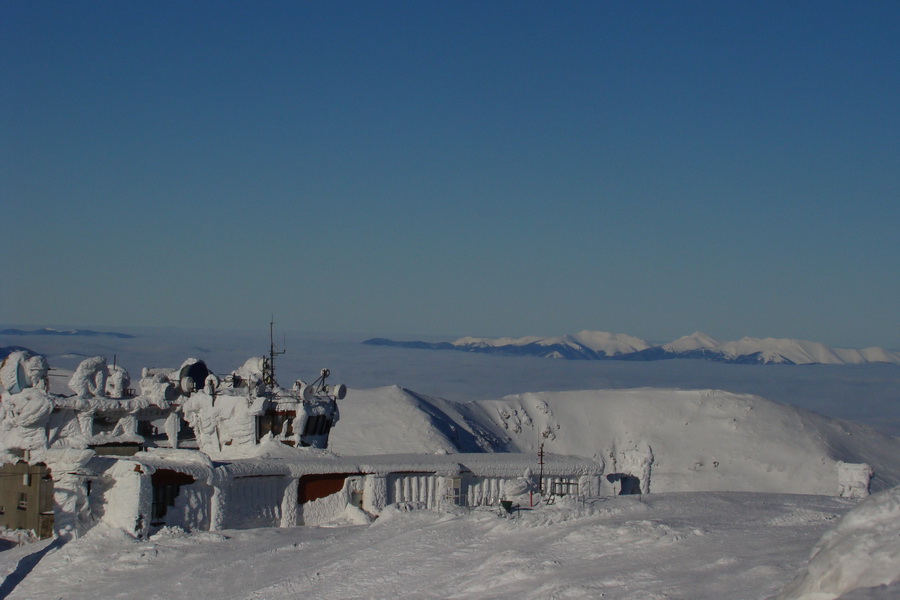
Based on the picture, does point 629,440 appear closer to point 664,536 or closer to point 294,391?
point 294,391

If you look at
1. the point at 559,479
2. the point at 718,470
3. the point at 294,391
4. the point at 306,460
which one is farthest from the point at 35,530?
the point at 718,470

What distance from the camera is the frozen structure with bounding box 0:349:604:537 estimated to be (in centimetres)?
2811

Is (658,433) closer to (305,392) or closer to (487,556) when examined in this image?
(305,392)

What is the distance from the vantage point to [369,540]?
68.7 feet

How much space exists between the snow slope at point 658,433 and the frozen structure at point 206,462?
16.0 meters

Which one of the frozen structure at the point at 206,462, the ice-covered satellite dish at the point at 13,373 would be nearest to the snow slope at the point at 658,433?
the frozen structure at the point at 206,462

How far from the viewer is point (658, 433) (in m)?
66.6

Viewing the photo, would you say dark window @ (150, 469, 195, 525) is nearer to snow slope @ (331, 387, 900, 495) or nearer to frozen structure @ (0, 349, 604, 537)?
frozen structure @ (0, 349, 604, 537)

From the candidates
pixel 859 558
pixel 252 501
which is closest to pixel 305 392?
pixel 252 501

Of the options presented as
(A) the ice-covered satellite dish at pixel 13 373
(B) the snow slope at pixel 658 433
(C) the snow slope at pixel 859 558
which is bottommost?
(B) the snow slope at pixel 658 433

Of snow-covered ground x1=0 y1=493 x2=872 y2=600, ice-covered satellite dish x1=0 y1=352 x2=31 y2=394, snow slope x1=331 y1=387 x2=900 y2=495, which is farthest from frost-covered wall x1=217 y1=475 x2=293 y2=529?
snow slope x1=331 y1=387 x2=900 y2=495

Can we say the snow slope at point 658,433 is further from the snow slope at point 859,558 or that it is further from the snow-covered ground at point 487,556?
the snow slope at point 859,558

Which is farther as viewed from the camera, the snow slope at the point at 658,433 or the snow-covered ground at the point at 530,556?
the snow slope at the point at 658,433

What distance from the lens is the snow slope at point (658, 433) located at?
58.6 metres
